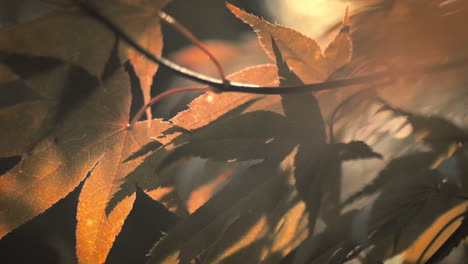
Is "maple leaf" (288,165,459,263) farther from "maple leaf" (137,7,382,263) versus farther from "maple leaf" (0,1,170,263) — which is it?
"maple leaf" (0,1,170,263)

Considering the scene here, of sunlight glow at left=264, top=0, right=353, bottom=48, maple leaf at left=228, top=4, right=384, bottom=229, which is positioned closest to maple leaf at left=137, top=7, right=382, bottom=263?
maple leaf at left=228, top=4, right=384, bottom=229

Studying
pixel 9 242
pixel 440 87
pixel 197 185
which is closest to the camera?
pixel 440 87

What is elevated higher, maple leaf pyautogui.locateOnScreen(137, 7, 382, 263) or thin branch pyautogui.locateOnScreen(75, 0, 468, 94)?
thin branch pyautogui.locateOnScreen(75, 0, 468, 94)

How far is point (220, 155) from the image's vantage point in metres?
0.48

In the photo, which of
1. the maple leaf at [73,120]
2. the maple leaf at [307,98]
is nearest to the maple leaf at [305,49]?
the maple leaf at [307,98]

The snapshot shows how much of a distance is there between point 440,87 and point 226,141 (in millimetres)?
318

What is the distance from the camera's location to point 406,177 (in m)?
0.57

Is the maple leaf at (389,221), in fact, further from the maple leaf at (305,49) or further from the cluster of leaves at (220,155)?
the maple leaf at (305,49)

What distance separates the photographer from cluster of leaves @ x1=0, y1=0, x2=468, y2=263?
0.48 m

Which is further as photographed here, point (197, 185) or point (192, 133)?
point (197, 185)

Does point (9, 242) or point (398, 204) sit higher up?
point (398, 204)

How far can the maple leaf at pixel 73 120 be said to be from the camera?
0.47 m

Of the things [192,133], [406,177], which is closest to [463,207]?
[406,177]

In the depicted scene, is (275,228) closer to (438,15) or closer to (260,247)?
(260,247)
